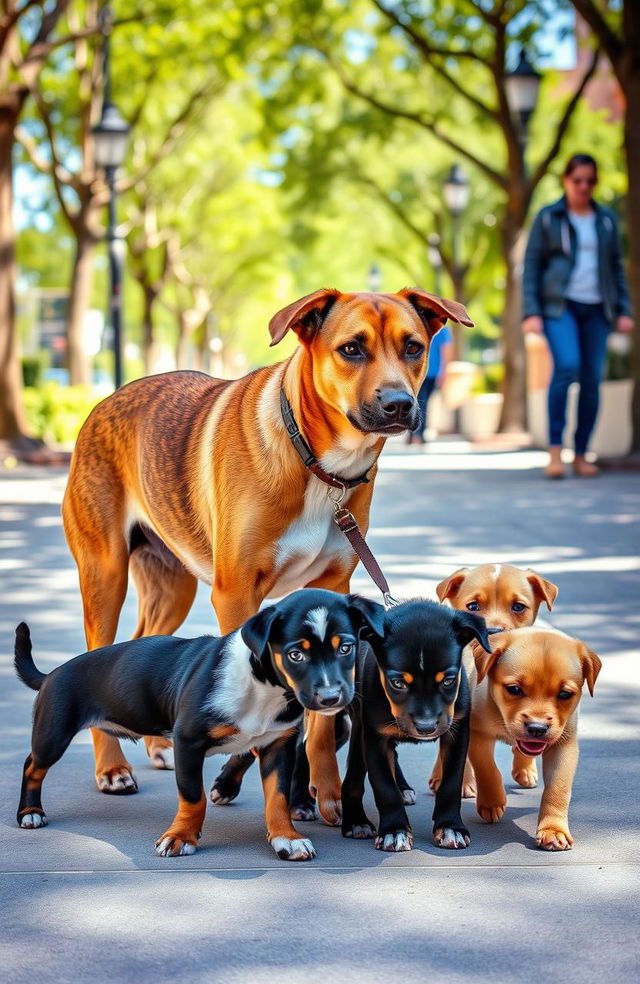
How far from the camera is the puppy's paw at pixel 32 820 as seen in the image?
4.53 m

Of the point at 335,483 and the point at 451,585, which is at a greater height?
the point at 335,483

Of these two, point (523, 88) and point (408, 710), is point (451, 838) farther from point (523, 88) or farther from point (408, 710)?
point (523, 88)

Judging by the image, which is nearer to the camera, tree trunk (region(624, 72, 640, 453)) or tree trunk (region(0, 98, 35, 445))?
tree trunk (region(624, 72, 640, 453))

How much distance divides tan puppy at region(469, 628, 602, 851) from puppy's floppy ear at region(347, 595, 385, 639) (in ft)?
1.56

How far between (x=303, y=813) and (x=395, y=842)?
1.86 feet

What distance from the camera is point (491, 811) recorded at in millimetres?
4613

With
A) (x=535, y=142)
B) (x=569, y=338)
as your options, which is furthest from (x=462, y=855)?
(x=535, y=142)

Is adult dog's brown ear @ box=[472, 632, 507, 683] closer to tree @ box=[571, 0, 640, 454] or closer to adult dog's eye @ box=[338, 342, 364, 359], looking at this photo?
adult dog's eye @ box=[338, 342, 364, 359]

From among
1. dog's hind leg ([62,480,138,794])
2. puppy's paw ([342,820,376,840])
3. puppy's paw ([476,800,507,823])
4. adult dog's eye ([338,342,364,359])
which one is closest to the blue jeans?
dog's hind leg ([62,480,138,794])

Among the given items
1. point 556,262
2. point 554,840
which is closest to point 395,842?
point 554,840

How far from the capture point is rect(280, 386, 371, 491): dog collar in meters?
4.96

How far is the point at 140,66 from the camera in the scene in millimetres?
33438

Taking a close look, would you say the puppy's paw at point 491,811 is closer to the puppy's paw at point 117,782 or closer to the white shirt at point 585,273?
the puppy's paw at point 117,782

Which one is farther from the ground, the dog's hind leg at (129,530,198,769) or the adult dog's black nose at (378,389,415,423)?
the adult dog's black nose at (378,389,415,423)
